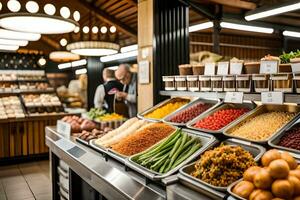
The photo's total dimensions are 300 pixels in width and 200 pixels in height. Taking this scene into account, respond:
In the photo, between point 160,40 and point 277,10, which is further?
point 277,10

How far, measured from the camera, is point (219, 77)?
267 cm

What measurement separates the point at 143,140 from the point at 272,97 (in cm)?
111

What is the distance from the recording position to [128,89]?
6.04 meters

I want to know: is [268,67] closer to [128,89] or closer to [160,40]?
[160,40]

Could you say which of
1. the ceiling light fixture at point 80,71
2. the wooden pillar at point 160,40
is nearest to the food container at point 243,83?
the wooden pillar at point 160,40

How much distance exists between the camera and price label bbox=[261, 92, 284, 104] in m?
2.09

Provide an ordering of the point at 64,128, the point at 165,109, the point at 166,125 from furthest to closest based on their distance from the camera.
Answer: the point at 64,128, the point at 165,109, the point at 166,125

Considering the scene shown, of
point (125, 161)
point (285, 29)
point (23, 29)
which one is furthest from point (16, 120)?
point (285, 29)

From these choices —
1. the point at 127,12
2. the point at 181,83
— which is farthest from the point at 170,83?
the point at 127,12

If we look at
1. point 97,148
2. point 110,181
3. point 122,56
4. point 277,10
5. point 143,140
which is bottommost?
point 110,181

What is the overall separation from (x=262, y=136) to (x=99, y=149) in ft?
4.82

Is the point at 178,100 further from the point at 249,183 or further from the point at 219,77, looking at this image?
the point at 249,183

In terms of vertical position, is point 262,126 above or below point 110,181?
above

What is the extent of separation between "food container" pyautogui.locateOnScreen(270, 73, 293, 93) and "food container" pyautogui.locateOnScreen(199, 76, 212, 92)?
0.70 m
